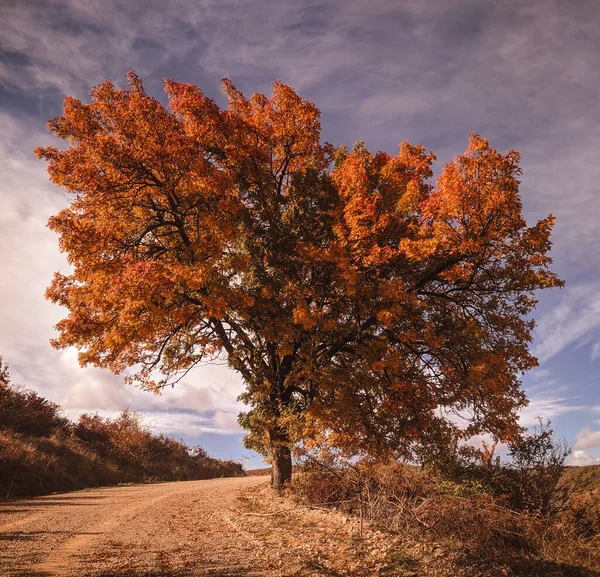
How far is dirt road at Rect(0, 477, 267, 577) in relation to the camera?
23.7ft

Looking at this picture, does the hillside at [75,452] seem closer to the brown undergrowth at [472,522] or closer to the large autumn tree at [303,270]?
the large autumn tree at [303,270]

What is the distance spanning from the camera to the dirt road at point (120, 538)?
285 inches

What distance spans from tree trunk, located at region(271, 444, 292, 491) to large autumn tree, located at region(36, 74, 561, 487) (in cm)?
6

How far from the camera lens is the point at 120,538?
920cm

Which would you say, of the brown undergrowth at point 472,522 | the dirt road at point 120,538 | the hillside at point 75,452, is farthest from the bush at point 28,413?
the brown undergrowth at point 472,522

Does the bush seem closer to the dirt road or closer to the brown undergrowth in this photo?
the dirt road

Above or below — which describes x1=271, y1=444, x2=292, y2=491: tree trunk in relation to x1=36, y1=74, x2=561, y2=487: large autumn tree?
below

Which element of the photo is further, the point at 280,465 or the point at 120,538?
the point at 280,465

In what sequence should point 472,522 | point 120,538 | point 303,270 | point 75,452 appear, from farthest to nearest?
point 75,452, point 303,270, point 472,522, point 120,538

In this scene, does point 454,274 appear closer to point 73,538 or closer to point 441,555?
point 441,555

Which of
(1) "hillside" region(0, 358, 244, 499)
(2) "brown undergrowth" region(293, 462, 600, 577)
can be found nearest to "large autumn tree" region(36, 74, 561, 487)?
(2) "brown undergrowth" region(293, 462, 600, 577)

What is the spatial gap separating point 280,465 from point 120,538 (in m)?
7.95

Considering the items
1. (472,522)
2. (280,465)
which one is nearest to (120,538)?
(472,522)

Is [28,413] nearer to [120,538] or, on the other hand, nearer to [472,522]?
[120,538]
